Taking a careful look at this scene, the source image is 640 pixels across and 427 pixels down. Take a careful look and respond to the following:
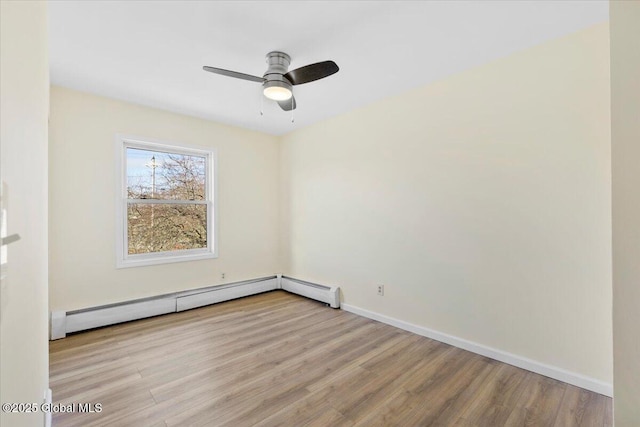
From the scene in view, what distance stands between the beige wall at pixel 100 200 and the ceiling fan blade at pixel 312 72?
2.23m

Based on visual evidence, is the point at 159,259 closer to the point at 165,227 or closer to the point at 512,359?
the point at 165,227

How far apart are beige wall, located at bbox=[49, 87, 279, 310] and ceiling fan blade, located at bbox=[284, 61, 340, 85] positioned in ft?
7.33

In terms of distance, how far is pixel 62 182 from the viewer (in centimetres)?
295

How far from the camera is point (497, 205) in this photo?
94.7 inches

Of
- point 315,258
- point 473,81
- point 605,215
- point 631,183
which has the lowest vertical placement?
point 315,258

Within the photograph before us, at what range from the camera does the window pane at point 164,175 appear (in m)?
3.52

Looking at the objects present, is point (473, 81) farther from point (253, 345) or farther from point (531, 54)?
point (253, 345)

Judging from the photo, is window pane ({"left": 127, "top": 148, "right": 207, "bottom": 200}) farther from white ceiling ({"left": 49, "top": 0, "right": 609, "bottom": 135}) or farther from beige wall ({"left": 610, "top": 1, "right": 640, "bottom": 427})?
beige wall ({"left": 610, "top": 1, "right": 640, "bottom": 427})

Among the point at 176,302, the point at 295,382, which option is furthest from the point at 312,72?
the point at 176,302

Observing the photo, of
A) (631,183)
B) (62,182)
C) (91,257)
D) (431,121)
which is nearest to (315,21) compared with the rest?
(431,121)

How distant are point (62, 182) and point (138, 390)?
7.75 feet

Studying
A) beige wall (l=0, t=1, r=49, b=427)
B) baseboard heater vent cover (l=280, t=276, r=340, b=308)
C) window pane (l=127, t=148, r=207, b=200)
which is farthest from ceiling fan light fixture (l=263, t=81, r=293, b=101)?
baseboard heater vent cover (l=280, t=276, r=340, b=308)

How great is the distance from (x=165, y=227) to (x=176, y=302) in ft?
3.33

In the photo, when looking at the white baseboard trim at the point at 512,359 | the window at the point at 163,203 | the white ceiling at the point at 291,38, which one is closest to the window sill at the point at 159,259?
the window at the point at 163,203
